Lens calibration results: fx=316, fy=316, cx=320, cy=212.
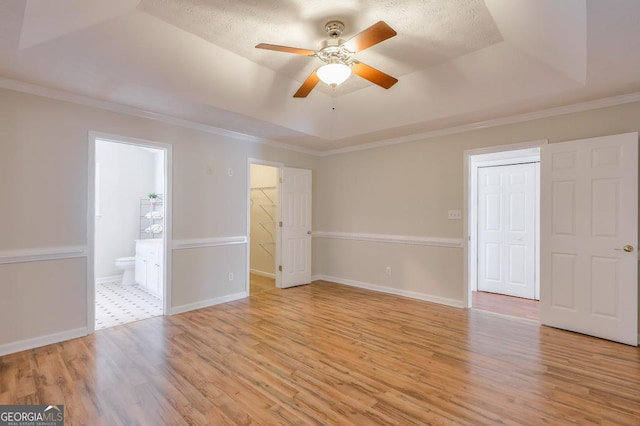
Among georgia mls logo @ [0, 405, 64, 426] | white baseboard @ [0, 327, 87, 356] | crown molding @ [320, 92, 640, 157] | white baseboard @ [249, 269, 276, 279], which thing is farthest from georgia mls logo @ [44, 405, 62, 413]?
crown molding @ [320, 92, 640, 157]

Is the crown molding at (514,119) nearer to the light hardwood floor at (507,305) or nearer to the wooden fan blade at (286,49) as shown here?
the light hardwood floor at (507,305)

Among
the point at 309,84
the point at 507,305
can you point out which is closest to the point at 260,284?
the point at 309,84

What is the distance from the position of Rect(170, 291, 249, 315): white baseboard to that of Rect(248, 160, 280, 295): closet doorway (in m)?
1.32

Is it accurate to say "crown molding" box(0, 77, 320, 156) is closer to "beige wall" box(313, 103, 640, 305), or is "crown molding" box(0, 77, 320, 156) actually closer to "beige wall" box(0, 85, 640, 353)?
"beige wall" box(0, 85, 640, 353)

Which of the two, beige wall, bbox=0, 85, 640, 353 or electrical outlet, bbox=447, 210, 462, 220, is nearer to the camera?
beige wall, bbox=0, 85, 640, 353

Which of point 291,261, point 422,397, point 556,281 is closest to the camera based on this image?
point 422,397

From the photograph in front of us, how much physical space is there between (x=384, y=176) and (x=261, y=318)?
9.72 feet

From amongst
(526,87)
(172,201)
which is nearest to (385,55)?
(526,87)

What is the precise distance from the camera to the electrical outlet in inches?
175

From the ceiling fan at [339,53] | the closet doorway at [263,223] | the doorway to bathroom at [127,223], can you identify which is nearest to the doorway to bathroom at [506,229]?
the ceiling fan at [339,53]

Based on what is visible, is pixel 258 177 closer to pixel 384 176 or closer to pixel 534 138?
pixel 384 176

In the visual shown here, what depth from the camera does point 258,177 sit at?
661cm

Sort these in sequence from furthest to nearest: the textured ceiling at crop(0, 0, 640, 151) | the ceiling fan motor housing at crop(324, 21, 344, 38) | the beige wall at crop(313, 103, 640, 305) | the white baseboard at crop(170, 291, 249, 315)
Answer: the white baseboard at crop(170, 291, 249, 315), the beige wall at crop(313, 103, 640, 305), the ceiling fan motor housing at crop(324, 21, 344, 38), the textured ceiling at crop(0, 0, 640, 151)

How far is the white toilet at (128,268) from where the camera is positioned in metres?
5.50
